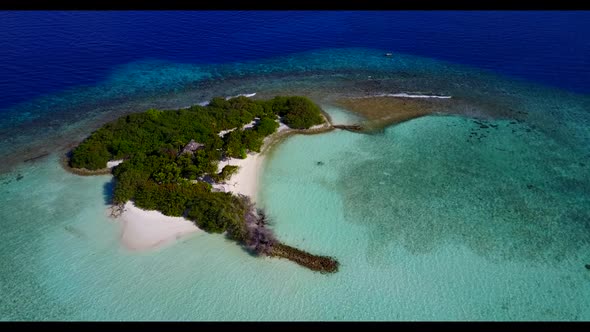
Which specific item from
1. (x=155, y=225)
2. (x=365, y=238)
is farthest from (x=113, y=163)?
(x=365, y=238)

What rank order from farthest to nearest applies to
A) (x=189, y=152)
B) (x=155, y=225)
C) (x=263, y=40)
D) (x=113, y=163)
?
(x=263, y=40) < (x=113, y=163) < (x=189, y=152) < (x=155, y=225)

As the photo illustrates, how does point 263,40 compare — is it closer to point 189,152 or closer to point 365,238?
point 189,152

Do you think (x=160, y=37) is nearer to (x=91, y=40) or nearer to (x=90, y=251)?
(x=91, y=40)

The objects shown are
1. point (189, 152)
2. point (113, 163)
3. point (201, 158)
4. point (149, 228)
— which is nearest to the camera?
point (149, 228)

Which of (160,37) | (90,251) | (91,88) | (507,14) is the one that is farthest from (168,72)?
(507,14)

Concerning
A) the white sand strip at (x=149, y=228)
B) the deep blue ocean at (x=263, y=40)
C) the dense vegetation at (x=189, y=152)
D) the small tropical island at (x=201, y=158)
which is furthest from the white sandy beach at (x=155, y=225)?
the deep blue ocean at (x=263, y=40)

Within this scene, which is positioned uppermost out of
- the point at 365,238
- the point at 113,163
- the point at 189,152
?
the point at 189,152

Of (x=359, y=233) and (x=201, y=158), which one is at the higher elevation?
(x=201, y=158)

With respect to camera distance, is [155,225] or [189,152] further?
[189,152]
